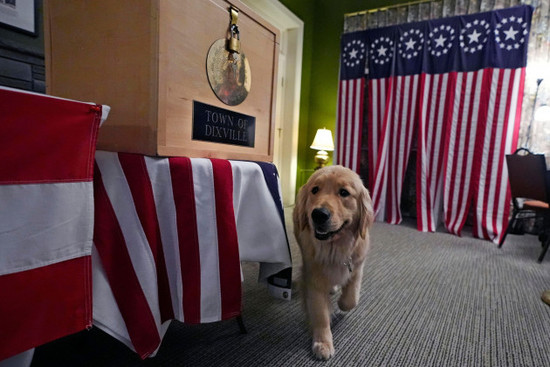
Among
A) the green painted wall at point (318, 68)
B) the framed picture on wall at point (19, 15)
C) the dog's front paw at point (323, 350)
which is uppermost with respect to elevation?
the green painted wall at point (318, 68)

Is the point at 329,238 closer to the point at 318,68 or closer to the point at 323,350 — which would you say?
the point at 323,350

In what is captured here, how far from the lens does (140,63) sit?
31.5 inches

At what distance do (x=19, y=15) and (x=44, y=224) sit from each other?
4.51 ft

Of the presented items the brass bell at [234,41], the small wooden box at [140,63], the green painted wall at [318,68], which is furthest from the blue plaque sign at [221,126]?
the green painted wall at [318,68]

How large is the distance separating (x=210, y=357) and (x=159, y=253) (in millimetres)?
502

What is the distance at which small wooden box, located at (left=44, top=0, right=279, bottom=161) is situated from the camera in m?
0.79

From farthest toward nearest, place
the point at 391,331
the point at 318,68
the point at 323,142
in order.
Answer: the point at 318,68 → the point at 323,142 → the point at 391,331

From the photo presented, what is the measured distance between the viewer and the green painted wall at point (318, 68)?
4.62m

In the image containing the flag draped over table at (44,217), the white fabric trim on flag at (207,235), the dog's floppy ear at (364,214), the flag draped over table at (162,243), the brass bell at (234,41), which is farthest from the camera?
the dog's floppy ear at (364,214)

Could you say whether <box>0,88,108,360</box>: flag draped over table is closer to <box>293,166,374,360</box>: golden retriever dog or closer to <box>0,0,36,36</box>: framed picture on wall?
<box>293,166,374,360</box>: golden retriever dog

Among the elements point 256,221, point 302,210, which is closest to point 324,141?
point 302,210

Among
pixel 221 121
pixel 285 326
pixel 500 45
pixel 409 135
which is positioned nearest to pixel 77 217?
pixel 221 121

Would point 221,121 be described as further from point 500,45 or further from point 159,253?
point 500,45

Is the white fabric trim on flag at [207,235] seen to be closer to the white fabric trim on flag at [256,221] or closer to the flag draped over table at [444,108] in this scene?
the white fabric trim on flag at [256,221]
